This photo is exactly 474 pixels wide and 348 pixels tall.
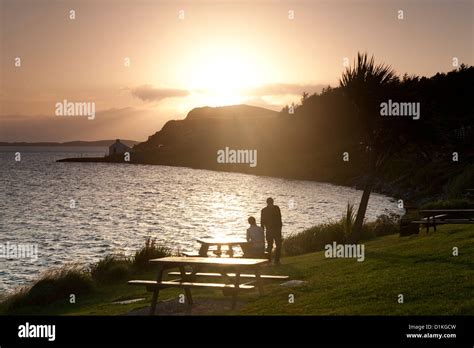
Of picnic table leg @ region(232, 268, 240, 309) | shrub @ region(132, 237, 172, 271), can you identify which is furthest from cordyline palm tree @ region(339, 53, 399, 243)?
picnic table leg @ region(232, 268, 240, 309)

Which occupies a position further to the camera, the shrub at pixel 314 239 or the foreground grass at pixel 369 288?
the shrub at pixel 314 239

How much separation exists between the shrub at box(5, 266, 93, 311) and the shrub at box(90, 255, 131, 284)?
3.03 ft

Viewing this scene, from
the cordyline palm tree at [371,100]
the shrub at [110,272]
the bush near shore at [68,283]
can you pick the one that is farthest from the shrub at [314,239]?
the shrub at [110,272]

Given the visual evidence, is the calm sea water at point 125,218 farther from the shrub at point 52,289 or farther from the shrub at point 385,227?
the shrub at point 385,227

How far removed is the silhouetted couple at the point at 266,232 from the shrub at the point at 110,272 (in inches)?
218

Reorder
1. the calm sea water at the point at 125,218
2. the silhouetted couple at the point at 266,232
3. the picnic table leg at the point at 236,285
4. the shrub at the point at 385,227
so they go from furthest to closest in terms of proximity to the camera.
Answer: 1. the calm sea water at the point at 125,218
2. the shrub at the point at 385,227
3. the silhouetted couple at the point at 266,232
4. the picnic table leg at the point at 236,285

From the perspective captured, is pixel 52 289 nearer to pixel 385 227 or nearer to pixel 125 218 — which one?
pixel 385 227

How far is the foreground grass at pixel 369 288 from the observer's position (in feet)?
44.4

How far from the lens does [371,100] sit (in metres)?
26.4

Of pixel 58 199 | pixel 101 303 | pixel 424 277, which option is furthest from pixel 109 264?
pixel 58 199

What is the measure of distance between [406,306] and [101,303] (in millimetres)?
9243

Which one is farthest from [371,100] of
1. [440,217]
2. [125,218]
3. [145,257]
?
[125,218]

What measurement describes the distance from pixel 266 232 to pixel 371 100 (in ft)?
25.6

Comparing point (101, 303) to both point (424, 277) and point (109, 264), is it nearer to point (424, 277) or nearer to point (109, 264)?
point (109, 264)
